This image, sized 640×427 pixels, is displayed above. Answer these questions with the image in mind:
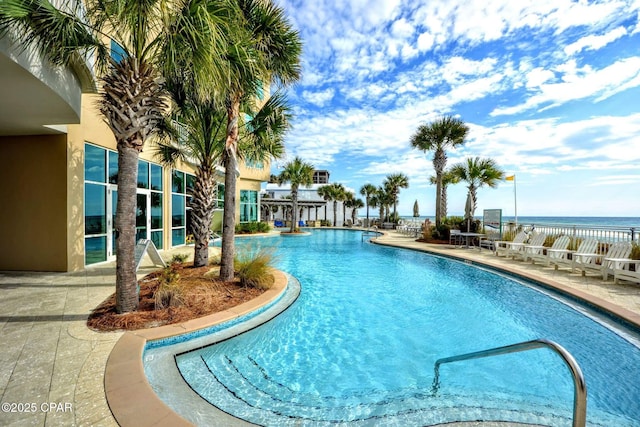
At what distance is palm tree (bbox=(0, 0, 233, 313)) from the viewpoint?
386 cm

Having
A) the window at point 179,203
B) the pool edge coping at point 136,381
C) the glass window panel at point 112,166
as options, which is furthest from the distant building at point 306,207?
the pool edge coping at point 136,381

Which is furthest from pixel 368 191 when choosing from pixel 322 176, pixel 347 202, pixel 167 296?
pixel 167 296

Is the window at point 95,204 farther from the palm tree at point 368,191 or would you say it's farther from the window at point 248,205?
the palm tree at point 368,191

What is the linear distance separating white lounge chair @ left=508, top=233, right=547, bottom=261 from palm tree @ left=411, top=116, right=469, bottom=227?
6935 mm

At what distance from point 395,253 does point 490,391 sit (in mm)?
10649

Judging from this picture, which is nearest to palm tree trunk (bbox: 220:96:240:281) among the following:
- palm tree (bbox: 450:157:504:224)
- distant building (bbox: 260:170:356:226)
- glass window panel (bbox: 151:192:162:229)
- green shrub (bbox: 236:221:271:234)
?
glass window panel (bbox: 151:192:162:229)

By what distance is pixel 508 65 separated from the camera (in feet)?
31.0

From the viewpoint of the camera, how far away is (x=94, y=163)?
26.9 feet

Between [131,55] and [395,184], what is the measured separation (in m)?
30.9

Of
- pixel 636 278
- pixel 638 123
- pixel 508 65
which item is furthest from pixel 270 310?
pixel 638 123

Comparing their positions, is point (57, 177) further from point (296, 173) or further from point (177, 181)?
point (296, 173)

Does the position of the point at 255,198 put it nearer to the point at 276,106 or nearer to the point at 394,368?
the point at 276,106

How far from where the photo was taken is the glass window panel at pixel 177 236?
12.8 m

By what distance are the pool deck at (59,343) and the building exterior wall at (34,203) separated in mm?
575
